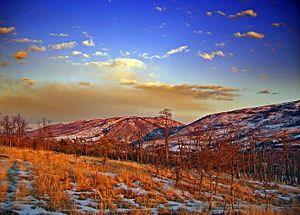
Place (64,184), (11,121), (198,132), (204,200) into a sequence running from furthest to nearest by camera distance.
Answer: (11,121) < (198,132) < (204,200) < (64,184)

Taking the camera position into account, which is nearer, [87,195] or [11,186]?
[11,186]

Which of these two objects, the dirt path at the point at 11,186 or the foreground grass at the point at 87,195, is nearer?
the dirt path at the point at 11,186

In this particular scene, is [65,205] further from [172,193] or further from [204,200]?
[204,200]

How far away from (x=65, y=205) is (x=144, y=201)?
4098mm

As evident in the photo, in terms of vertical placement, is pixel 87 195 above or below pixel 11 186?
below

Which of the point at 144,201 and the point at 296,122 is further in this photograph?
the point at 296,122

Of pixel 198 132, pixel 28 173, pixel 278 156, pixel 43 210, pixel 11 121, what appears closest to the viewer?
pixel 43 210

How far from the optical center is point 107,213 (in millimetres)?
9953

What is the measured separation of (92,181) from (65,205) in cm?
546

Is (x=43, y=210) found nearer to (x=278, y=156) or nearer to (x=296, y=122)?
(x=278, y=156)

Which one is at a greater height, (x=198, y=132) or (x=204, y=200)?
(x=198, y=132)

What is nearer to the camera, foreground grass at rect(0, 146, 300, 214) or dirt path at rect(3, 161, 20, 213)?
dirt path at rect(3, 161, 20, 213)

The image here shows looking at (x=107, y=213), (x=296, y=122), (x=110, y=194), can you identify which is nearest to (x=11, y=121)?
(x=110, y=194)

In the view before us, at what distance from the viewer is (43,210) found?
921 centimetres
